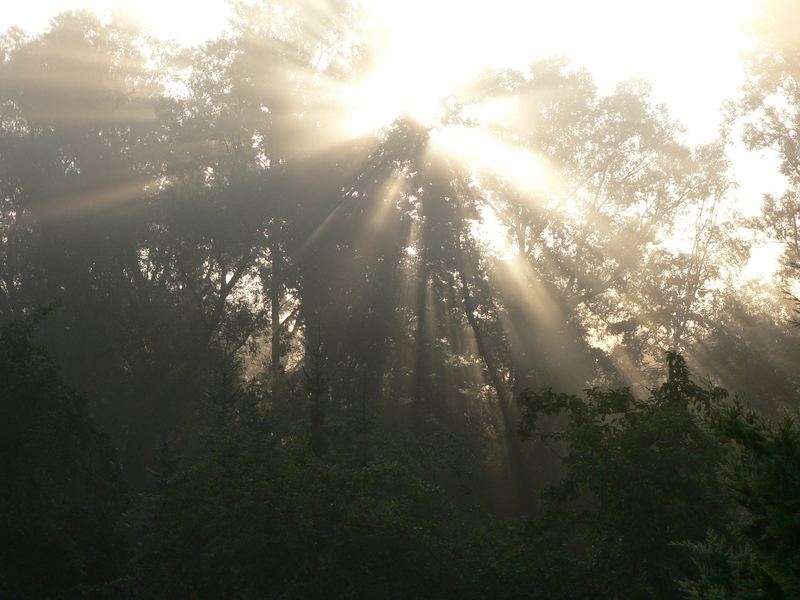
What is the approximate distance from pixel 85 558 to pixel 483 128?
93.9 feet

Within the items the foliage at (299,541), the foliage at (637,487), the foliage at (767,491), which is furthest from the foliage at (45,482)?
the foliage at (767,491)

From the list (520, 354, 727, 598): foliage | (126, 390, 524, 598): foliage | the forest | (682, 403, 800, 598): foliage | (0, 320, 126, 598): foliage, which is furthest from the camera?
the forest

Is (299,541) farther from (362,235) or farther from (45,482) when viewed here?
(362,235)

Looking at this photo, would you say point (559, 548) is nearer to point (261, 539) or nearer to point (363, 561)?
point (363, 561)

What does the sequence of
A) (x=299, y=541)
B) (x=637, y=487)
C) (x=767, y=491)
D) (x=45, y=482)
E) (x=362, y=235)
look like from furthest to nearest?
(x=362, y=235) < (x=45, y=482) < (x=299, y=541) < (x=637, y=487) < (x=767, y=491)

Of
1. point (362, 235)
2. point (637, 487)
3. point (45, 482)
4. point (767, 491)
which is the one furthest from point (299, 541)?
point (362, 235)

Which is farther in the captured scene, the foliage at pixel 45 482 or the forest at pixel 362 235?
the forest at pixel 362 235

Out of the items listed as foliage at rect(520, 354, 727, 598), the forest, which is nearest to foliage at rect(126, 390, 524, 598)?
foliage at rect(520, 354, 727, 598)

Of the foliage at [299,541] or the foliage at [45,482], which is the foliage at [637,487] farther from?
the foliage at [45,482]

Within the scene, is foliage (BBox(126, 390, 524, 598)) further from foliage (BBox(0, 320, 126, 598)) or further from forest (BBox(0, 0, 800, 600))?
forest (BBox(0, 0, 800, 600))

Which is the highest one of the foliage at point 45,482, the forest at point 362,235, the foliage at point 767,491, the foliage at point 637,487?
the forest at point 362,235

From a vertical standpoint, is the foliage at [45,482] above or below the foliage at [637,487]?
above

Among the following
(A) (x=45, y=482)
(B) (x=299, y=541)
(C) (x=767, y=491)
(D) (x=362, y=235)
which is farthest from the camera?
(D) (x=362, y=235)

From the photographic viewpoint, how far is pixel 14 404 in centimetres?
1634
